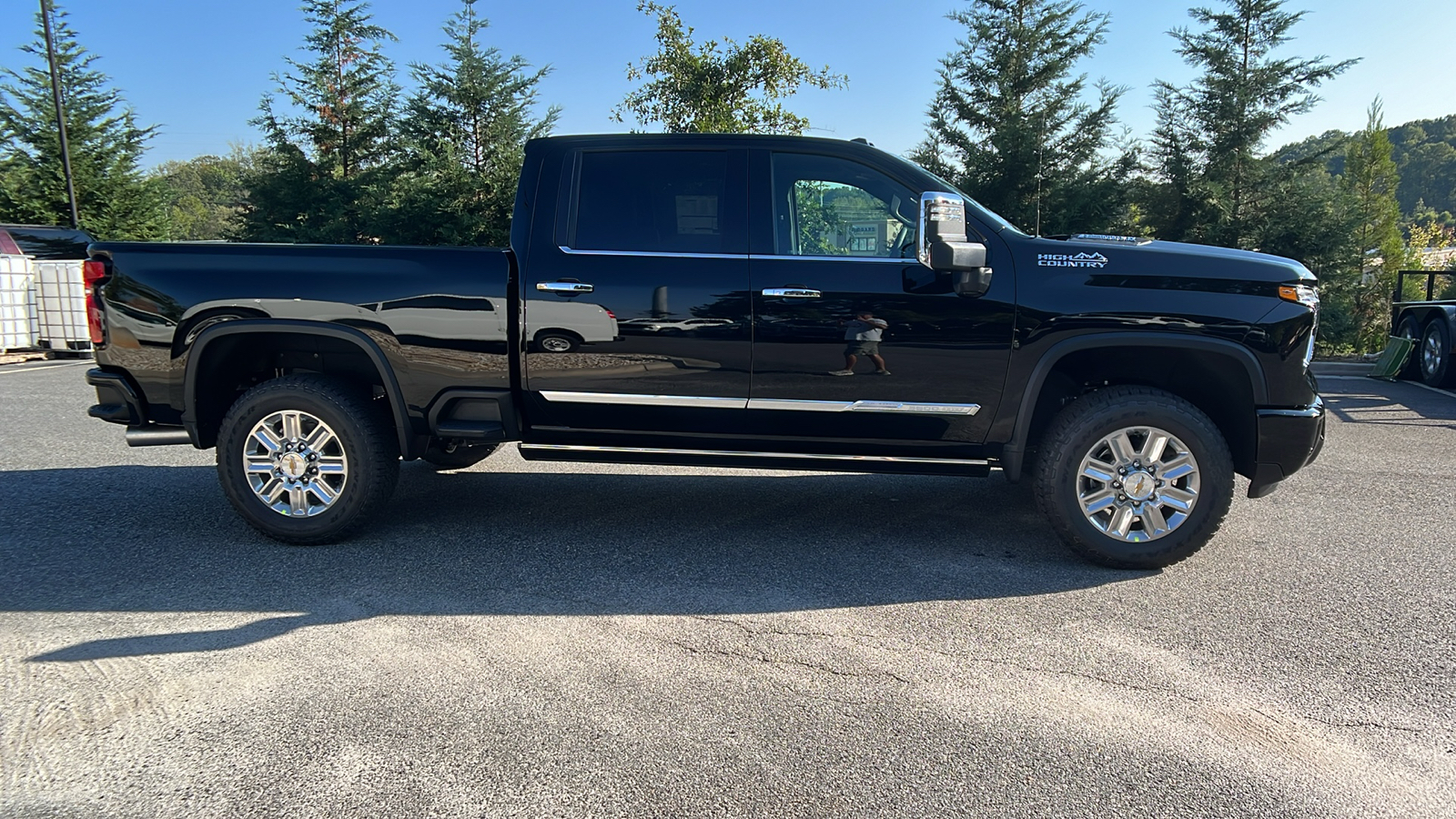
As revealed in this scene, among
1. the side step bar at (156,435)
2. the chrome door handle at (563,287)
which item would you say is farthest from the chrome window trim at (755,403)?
the side step bar at (156,435)

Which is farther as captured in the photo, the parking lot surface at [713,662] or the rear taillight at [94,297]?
the rear taillight at [94,297]

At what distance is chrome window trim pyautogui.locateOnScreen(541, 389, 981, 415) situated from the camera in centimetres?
438

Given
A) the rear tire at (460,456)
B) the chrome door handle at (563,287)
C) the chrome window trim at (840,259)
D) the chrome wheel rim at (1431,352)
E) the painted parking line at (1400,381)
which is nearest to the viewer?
the chrome window trim at (840,259)

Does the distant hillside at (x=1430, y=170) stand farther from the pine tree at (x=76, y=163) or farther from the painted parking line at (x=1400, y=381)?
the pine tree at (x=76, y=163)

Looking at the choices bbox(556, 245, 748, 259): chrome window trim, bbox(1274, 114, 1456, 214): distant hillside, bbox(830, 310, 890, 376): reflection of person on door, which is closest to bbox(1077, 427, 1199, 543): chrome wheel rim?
bbox(830, 310, 890, 376): reflection of person on door

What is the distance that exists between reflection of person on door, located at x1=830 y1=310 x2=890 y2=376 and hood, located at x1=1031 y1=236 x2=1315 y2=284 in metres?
0.84

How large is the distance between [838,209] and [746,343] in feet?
2.71

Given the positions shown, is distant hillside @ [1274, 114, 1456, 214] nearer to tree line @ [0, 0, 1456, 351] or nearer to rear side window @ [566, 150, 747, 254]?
tree line @ [0, 0, 1456, 351]

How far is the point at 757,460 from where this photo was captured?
179 inches

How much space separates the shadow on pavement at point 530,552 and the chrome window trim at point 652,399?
76 centimetres

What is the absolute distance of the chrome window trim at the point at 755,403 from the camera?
14.4 feet

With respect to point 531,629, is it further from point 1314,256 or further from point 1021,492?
point 1314,256

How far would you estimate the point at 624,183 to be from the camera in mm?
4656

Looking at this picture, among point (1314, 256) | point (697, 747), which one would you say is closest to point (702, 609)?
point (697, 747)
